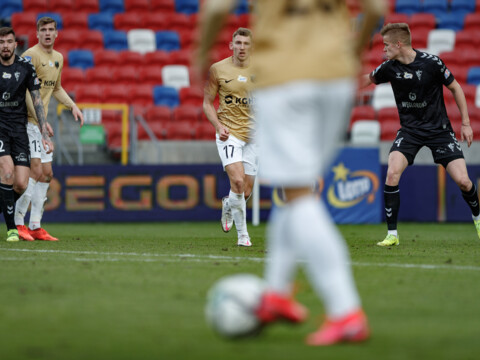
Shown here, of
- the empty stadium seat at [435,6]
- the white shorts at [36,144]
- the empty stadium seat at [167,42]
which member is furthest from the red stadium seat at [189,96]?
the white shorts at [36,144]

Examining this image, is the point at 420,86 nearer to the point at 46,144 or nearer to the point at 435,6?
the point at 46,144

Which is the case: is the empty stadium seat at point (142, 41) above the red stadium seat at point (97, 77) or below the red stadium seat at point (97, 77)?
above

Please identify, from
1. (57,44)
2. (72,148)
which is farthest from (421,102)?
(57,44)

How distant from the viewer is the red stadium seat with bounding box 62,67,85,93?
61.4ft

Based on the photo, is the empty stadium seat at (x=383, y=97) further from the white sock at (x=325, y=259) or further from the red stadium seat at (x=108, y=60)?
the white sock at (x=325, y=259)

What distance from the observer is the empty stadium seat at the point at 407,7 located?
21844 millimetres

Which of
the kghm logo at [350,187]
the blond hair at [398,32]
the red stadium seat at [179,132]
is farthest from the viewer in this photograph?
the red stadium seat at [179,132]

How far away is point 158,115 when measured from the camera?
17797 mm

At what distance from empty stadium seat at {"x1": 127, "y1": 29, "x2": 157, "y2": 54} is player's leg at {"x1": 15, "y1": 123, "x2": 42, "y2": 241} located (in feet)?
35.6

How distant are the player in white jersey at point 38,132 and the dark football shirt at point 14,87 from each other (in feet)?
1.19

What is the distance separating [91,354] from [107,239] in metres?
6.83

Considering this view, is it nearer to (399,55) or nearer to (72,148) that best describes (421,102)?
(399,55)

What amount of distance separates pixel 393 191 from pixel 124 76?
1098 centimetres

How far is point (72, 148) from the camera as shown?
16766mm
